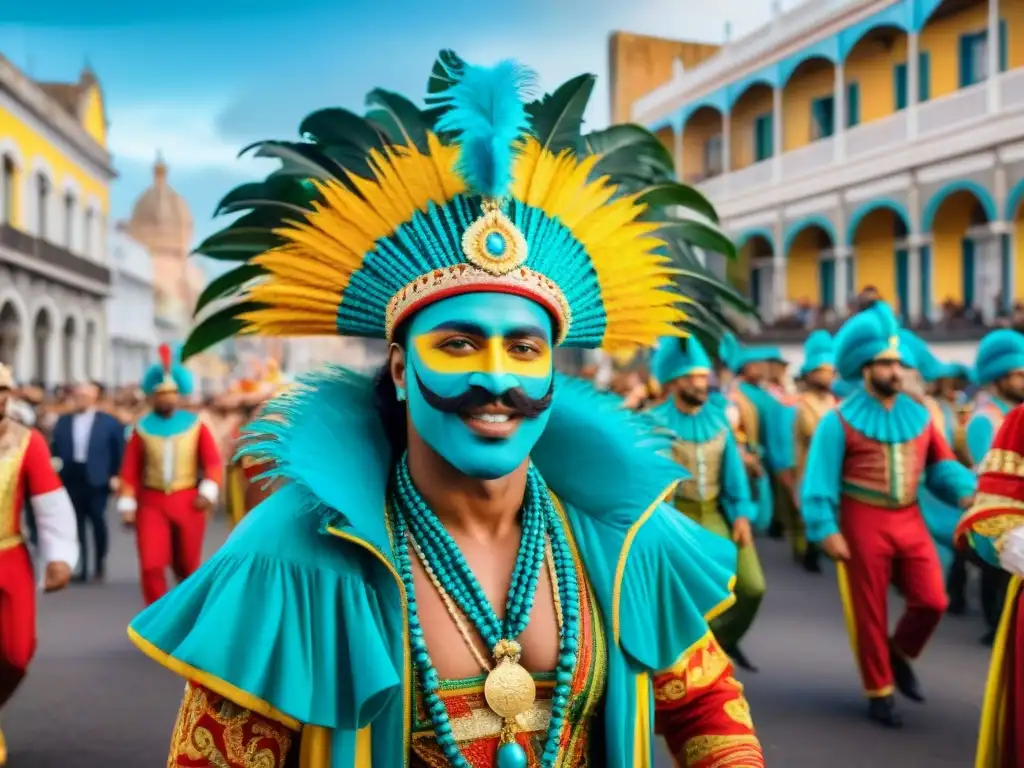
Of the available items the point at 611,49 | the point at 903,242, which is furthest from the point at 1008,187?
the point at 611,49

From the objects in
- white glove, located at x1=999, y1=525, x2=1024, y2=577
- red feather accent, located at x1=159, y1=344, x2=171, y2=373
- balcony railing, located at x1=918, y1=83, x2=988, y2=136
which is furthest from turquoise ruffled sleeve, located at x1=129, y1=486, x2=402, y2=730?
balcony railing, located at x1=918, y1=83, x2=988, y2=136

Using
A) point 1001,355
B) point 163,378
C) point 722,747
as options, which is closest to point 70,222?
point 163,378

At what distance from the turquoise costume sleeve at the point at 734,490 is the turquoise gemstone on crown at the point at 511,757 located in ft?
16.1

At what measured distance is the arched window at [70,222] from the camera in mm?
35438

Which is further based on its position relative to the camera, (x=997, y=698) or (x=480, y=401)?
(x=997, y=698)

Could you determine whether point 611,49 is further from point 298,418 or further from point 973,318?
point 298,418

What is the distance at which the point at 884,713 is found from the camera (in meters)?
6.14

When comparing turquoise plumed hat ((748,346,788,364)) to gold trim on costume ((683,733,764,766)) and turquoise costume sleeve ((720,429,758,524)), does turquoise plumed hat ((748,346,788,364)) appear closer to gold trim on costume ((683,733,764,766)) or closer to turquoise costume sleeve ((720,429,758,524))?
turquoise costume sleeve ((720,429,758,524))

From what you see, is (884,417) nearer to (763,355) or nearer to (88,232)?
(763,355)

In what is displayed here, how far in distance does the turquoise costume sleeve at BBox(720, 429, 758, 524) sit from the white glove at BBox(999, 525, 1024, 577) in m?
3.34

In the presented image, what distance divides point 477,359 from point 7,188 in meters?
31.3

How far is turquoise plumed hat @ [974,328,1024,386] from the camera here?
713cm

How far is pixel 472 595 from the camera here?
2389 mm

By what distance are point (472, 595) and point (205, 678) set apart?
1.89ft
